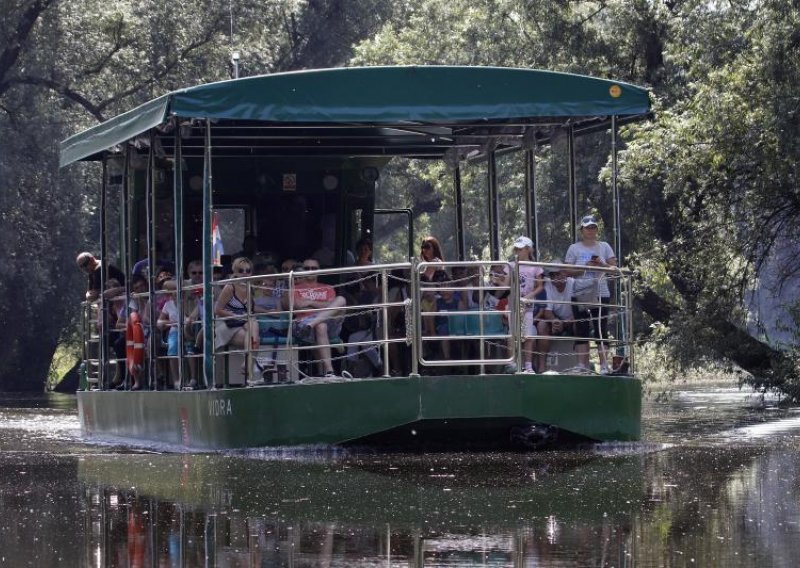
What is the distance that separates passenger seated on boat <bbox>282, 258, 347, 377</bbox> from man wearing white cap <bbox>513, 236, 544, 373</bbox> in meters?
1.48

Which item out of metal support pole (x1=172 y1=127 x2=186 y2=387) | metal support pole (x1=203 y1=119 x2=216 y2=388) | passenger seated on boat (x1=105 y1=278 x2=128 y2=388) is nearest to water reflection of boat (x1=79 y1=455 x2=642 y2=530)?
metal support pole (x1=203 y1=119 x2=216 y2=388)

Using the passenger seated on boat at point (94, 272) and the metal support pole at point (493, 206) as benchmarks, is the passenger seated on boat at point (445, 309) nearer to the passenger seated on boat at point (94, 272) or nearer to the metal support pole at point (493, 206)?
the metal support pole at point (493, 206)

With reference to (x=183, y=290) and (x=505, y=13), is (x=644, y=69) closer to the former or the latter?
(x=505, y=13)

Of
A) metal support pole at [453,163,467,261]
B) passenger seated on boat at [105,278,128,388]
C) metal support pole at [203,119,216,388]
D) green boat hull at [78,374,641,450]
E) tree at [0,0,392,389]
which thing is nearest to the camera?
green boat hull at [78,374,641,450]

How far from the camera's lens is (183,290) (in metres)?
14.9

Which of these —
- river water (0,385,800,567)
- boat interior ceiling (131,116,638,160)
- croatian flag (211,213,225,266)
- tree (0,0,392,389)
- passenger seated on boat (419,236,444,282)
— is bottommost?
river water (0,385,800,567)

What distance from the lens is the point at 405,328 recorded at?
1423 centimetres

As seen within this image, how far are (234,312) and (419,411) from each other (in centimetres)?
203

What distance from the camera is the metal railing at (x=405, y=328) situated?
13328 mm

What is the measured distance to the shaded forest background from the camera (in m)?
23.5

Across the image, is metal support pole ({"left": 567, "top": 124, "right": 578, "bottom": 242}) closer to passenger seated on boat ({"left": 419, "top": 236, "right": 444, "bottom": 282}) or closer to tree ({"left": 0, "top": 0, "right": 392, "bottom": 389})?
passenger seated on boat ({"left": 419, "top": 236, "right": 444, "bottom": 282})

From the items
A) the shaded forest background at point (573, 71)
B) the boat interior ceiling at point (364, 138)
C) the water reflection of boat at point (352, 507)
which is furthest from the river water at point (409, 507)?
the shaded forest background at point (573, 71)

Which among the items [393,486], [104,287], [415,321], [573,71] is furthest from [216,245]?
[573,71]

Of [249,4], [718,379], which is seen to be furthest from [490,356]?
[249,4]
